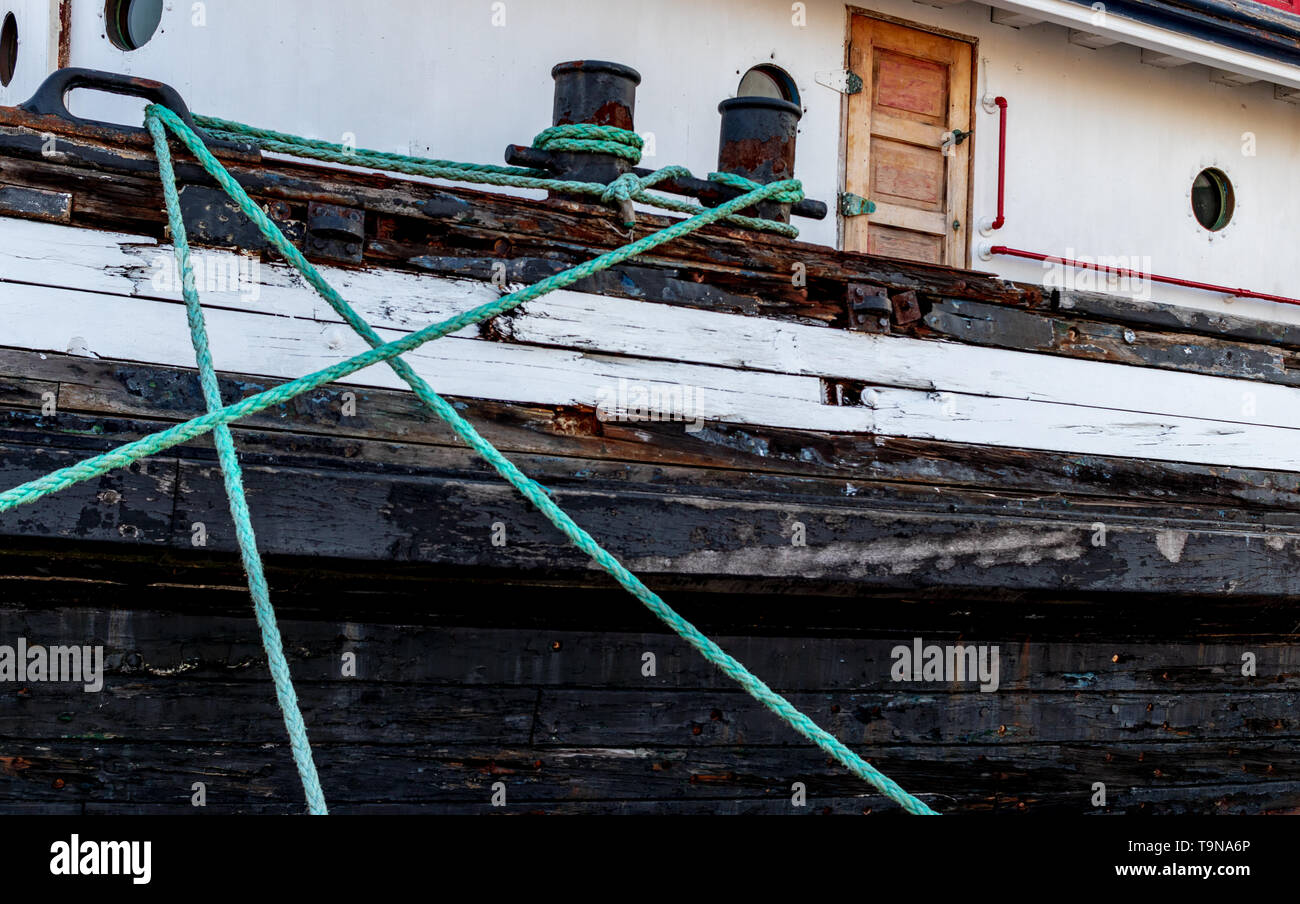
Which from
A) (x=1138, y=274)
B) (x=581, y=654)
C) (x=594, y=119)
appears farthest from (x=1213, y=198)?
(x=581, y=654)

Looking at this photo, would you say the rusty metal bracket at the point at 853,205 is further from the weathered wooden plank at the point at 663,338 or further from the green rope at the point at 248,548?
the green rope at the point at 248,548

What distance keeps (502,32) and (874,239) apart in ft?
5.64

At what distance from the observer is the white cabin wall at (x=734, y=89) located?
12.7 feet

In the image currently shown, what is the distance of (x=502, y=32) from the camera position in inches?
163

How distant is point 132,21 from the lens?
3.78 m

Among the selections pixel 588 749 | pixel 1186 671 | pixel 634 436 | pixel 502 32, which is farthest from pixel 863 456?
pixel 502 32

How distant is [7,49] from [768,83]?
2848 mm

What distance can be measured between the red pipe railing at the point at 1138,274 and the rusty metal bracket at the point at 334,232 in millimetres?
2862

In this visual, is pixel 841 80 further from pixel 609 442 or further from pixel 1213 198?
pixel 609 442

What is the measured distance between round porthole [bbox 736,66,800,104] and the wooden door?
28cm

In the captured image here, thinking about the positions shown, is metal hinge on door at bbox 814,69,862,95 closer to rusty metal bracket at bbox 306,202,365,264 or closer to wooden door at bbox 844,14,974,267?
wooden door at bbox 844,14,974,267

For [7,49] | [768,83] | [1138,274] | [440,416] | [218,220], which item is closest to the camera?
[440,416]

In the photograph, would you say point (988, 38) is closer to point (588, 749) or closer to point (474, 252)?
point (474, 252)

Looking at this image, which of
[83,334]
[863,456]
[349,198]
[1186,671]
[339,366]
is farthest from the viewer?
[1186,671]
